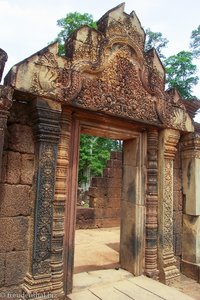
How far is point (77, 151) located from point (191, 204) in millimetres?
2347

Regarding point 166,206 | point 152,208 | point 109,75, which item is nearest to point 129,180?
point 152,208

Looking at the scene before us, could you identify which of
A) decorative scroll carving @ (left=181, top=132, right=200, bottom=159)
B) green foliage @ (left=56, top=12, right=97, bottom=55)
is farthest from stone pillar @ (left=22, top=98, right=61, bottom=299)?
green foliage @ (left=56, top=12, right=97, bottom=55)

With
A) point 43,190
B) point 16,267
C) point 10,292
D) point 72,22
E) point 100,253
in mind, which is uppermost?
point 72,22

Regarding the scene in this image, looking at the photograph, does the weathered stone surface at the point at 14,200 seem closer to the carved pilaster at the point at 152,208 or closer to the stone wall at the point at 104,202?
the carved pilaster at the point at 152,208

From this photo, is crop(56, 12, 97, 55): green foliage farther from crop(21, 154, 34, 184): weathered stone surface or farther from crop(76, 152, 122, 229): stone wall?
crop(21, 154, 34, 184): weathered stone surface

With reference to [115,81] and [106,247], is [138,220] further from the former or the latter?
[106,247]

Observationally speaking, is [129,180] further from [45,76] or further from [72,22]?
[72,22]

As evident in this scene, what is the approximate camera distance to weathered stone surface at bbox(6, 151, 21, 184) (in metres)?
3.09

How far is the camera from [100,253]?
6137 millimetres

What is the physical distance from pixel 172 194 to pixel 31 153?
2.51 metres

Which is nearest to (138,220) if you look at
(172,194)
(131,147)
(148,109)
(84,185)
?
(172,194)

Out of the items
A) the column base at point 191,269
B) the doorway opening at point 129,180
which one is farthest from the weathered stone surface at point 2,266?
the column base at point 191,269

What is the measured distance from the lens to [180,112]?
15.2 feet

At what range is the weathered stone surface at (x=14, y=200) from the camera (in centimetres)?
300
